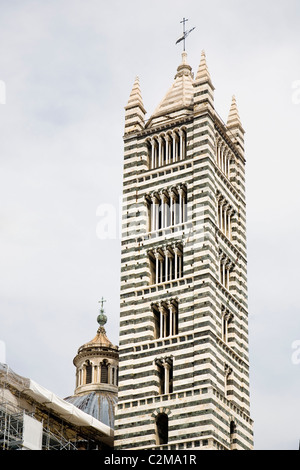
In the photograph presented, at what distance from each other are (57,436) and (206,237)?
36.9ft

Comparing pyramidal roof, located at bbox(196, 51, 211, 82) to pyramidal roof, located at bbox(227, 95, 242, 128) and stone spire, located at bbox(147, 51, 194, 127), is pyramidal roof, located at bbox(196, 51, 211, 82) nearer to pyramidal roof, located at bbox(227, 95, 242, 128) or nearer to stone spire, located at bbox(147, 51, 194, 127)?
stone spire, located at bbox(147, 51, 194, 127)

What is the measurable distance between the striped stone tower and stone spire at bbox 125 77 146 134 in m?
0.06

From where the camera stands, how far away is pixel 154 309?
46.0 m

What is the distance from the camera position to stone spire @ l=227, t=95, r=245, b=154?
53.2 meters

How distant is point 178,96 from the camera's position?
5231 centimetres

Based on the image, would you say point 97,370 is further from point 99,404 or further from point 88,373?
point 99,404

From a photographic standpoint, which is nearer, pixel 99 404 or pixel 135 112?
pixel 135 112

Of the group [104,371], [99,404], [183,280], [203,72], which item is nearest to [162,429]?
[183,280]

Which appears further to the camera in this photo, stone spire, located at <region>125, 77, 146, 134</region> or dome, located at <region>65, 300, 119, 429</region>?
dome, located at <region>65, 300, 119, 429</region>

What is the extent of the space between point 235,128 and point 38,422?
788 inches

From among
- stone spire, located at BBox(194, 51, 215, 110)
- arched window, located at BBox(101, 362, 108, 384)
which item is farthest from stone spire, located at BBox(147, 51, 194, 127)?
arched window, located at BBox(101, 362, 108, 384)
